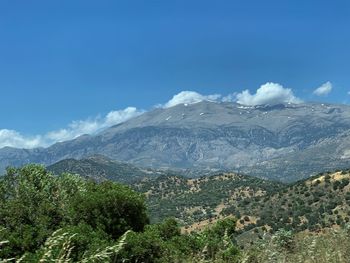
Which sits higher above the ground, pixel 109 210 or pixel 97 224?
pixel 109 210

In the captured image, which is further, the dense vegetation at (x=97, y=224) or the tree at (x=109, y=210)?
the tree at (x=109, y=210)

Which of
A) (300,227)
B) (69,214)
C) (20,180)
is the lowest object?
(300,227)

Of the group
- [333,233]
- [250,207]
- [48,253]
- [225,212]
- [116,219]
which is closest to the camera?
[48,253]

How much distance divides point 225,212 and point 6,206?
13539 cm

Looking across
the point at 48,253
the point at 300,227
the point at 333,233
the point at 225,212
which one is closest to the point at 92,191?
the point at 333,233

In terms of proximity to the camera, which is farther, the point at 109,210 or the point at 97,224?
the point at 109,210

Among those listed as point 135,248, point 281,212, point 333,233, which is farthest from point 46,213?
point 281,212

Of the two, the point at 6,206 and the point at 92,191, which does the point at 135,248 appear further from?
the point at 6,206

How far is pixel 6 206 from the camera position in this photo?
1464 inches

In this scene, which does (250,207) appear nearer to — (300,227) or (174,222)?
(300,227)

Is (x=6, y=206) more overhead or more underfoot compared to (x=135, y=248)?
more overhead

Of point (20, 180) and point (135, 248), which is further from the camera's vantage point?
point (20, 180)

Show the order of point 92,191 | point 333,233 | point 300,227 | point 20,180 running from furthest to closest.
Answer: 1. point 300,227
2. point 20,180
3. point 92,191
4. point 333,233

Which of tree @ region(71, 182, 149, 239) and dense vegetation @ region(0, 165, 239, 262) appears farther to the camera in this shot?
tree @ region(71, 182, 149, 239)
